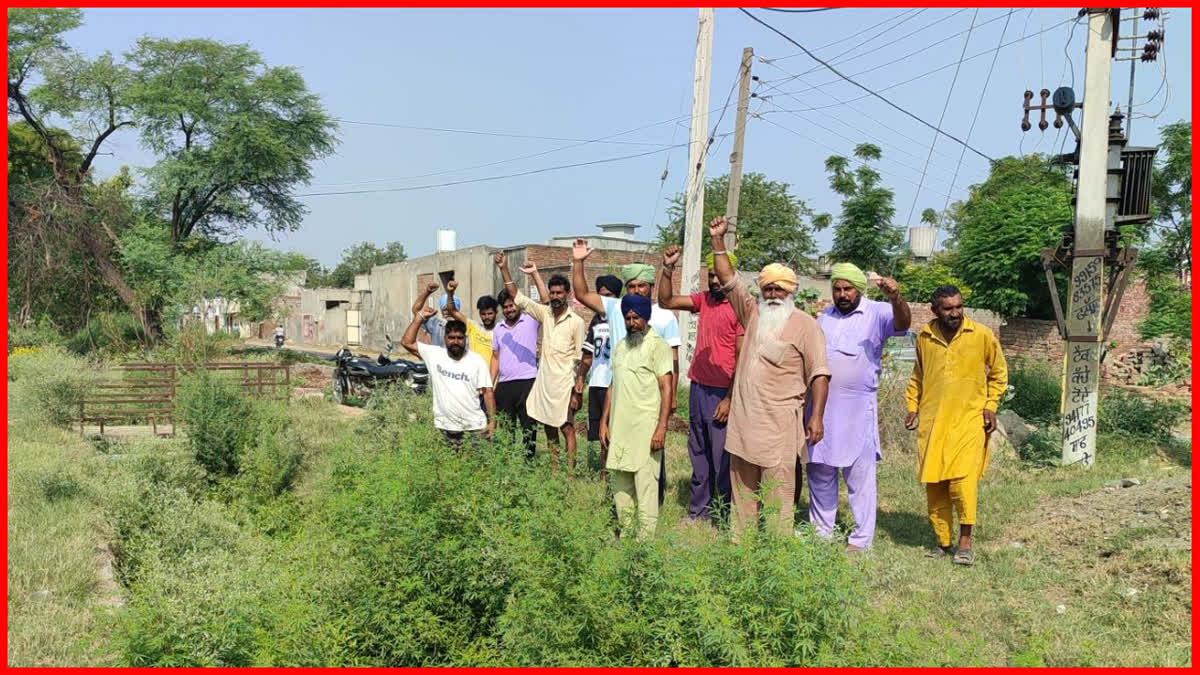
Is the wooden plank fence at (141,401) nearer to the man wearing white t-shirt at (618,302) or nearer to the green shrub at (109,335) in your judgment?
the man wearing white t-shirt at (618,302)

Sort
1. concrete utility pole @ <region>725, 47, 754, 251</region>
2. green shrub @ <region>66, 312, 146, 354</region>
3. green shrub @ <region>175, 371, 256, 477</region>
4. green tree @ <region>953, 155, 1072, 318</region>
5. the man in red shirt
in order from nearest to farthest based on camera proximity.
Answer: the man in red shirt → green shrub @ <region>175, 371, 256, 477</region> → concrete utility pole @ <region>725, 47, 754, 251</region> → green tree @ <region>953, 155, 1072, 318</region> → green shrub @ <region>66, 312, 146, 354</region>

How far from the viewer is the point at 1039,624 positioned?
188 inches

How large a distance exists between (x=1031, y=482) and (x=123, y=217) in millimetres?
27593

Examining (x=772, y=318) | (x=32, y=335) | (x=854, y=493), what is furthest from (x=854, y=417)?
(x=32, y=335)

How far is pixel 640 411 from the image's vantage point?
593 centimetres

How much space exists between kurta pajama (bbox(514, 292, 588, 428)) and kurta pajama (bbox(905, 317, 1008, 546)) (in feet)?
8.88

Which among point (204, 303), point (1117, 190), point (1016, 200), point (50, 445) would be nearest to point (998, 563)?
point (1117, 190)

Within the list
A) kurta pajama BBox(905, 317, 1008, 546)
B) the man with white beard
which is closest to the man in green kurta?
the man with white beard

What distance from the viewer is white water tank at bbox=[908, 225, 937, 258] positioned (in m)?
Result: 34.9

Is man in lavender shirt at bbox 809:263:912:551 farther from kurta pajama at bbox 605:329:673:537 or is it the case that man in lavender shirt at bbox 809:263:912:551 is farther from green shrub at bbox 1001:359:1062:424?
green shrub at bbox 1001:359:1062:424

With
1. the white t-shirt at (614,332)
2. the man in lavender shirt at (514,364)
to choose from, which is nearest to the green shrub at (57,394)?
the man in lavender shirt at (514,364)

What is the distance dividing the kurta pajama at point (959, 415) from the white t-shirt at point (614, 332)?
183 centimetres

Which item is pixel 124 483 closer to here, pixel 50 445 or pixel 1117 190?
pixel 50 445

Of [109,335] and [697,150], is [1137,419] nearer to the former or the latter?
[697,150]
